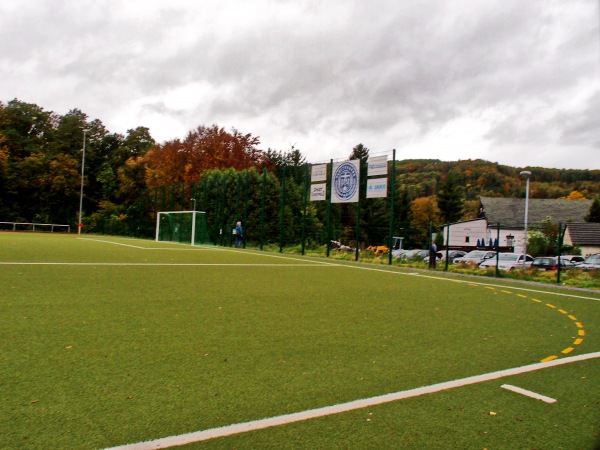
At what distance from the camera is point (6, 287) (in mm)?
7371

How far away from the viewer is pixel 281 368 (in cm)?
383

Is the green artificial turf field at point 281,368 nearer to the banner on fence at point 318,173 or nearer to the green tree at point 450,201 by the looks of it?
the banner on fence at point 318,173

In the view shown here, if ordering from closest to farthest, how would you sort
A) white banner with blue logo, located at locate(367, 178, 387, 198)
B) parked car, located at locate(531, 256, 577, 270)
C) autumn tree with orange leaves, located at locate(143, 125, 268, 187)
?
1. parked car, located at locate(531, 256, 577, 270)
2. white banner with blue logo, located at locate(367, 178, 387, 198)
3. autumn tree with orange leaves, located at locate(143, 125, 268, 187)

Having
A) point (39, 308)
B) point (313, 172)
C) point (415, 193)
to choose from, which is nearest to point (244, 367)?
point (39, 308)

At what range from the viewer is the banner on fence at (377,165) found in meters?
17.2

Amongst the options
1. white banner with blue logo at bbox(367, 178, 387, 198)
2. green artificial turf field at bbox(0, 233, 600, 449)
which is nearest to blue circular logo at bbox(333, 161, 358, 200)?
white banner with blue logo at bbox(367, 178, 387, 198)

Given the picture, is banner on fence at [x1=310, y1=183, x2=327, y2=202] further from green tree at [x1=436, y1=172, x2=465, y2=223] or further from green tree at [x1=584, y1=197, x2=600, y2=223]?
green tree at [x1=436, y1=172, x2=465, y2=223]

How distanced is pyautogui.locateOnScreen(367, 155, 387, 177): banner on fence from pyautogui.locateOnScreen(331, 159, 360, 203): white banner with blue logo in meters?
0.84

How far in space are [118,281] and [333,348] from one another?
5.66 m

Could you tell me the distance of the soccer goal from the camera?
2795 cm

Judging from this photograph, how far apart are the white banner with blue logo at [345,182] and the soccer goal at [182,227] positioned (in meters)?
11.1

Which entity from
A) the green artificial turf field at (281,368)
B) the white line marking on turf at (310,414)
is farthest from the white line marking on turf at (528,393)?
the white line marking on turf at (310,414)

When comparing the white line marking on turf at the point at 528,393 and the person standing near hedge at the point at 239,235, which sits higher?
the person standing near hedge at the point at 239,235

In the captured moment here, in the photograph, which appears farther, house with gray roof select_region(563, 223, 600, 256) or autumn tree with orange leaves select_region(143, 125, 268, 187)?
autumn tree with orange leaves select_region(143, 125, 268, 187)
